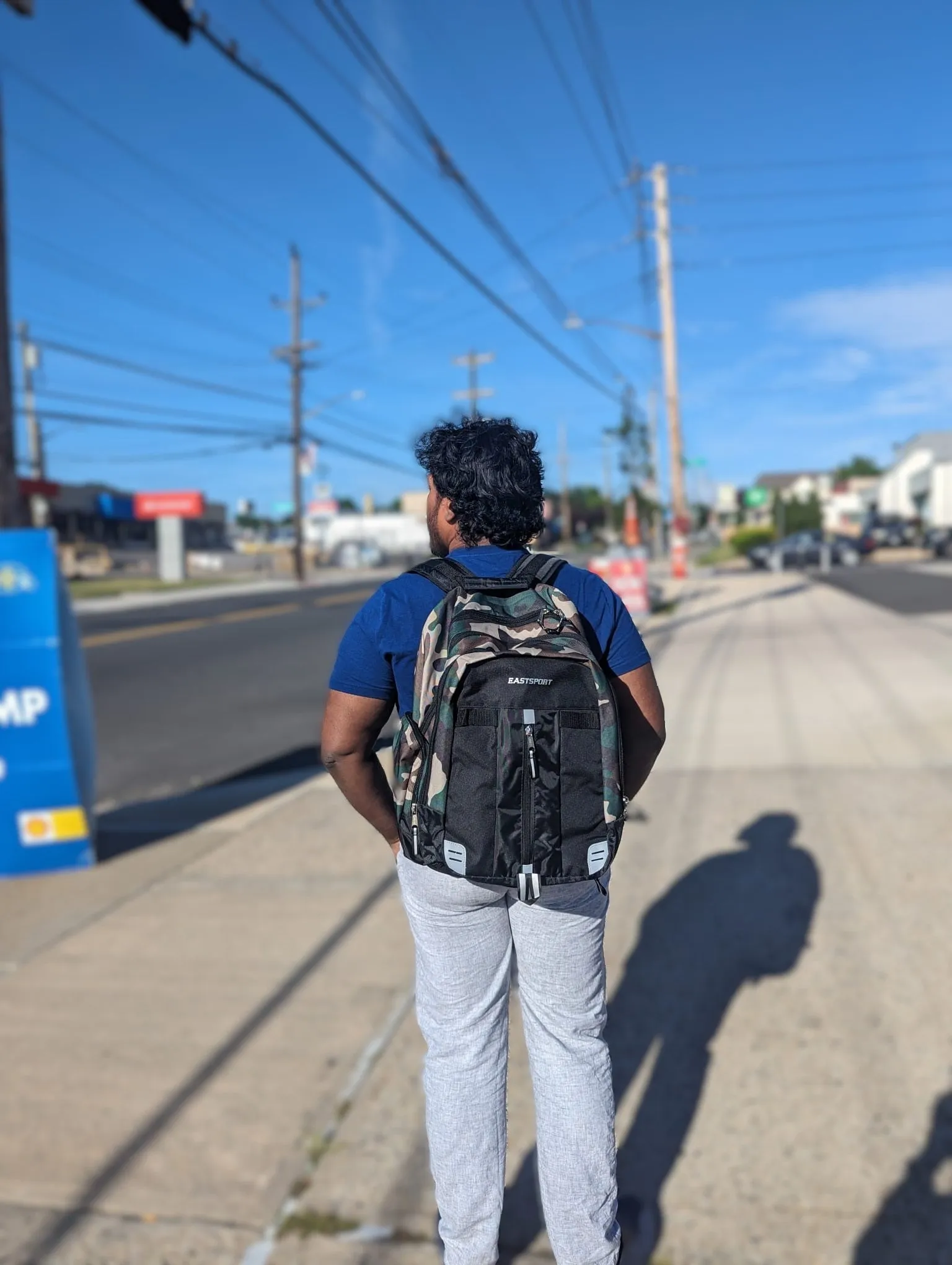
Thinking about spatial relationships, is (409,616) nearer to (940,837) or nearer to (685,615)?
(940,837)

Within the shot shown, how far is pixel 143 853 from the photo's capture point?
626 cm

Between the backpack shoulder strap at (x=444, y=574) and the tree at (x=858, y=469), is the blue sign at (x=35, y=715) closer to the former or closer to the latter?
the backpack shoulder strap at (x=444, y=574)

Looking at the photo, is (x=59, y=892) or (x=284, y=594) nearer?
(x=59, y=892)

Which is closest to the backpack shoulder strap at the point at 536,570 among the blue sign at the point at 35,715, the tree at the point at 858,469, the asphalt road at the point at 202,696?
the blue sign at the point at 35,715

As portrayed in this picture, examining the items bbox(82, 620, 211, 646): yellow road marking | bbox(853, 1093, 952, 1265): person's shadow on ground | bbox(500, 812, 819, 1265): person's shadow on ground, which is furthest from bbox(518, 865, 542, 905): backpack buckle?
bbox(82, 620, 211, 646): yellow road marking

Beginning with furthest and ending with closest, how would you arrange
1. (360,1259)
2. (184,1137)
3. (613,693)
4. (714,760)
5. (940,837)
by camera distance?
(714,760)
(940,837)
(184,1137)
(360,1259)
(613,693)

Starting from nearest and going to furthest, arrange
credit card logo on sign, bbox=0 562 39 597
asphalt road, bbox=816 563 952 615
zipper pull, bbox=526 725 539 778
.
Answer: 1. zipper pull, bbox=526 725 539 778
2. credit card logo on sign, bbox=0 562 39 597
3. asphalt road, bbox=816 563 952 615

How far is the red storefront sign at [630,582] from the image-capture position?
52.5ft

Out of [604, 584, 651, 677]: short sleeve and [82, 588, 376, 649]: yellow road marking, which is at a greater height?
[604, 584, 651, 677]: short sleeve

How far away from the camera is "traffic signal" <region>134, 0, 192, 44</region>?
5750mm

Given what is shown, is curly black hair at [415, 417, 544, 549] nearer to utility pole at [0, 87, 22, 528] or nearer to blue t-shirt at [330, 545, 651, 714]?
blue t-shirt at [330, 545, 651, 714]

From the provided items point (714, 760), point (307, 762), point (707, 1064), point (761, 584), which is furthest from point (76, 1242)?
point (761, 584)

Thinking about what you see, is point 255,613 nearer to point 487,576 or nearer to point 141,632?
point 141,632

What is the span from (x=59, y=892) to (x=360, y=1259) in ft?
11.2
